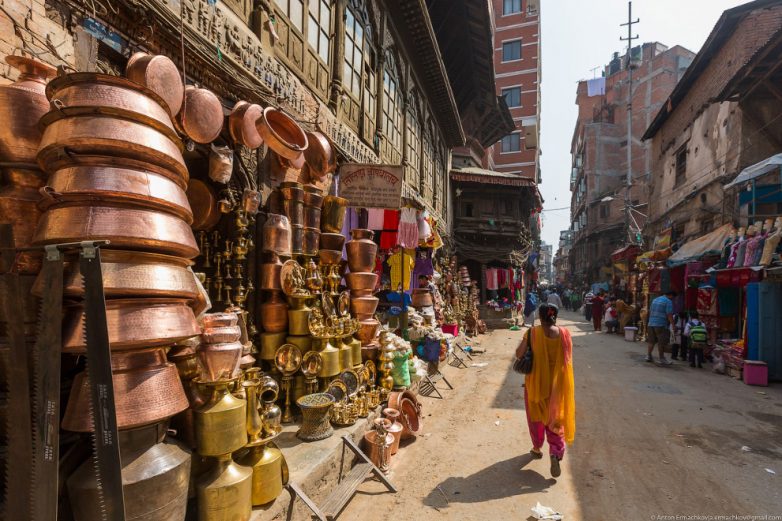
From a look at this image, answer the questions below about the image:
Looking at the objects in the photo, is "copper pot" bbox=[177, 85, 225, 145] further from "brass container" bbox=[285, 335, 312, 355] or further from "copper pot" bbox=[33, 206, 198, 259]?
"brass container" bbox=[285, 335, 312, 355]

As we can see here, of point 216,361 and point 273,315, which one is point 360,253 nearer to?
point 273,315

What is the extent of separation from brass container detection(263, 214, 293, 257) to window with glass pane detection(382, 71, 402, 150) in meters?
5.69

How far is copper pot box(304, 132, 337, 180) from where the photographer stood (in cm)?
→ 510

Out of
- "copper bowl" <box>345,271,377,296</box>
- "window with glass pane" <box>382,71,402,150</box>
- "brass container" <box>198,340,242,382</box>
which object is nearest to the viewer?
"brass container" <box>198,340,242,382</box>

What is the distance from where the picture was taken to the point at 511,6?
1382 inches

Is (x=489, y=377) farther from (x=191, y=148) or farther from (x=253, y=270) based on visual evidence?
(x=191, y=148)

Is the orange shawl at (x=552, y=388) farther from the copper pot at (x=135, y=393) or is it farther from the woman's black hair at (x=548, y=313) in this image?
the copper pot at (x=135, y=393)

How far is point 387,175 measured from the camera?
5.96 metres

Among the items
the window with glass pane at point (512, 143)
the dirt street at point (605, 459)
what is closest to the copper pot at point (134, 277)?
the dirt street at point (605, 459)

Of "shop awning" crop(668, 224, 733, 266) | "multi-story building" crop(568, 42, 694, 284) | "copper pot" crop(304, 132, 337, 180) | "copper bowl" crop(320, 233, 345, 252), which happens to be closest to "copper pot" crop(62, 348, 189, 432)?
"copper bowl" crop(320, 233, 345, 252)

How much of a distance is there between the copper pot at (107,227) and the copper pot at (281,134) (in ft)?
7.53

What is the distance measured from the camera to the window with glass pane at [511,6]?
1372 inches

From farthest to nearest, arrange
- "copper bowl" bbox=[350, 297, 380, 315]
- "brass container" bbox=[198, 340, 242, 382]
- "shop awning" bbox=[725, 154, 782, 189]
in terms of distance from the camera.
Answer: "shop awning" bbox=[725, 154, 782, 189]
"copper bowl" bbox=[350, 297, 380, 315]
"brass container" bbox=[198, 340, 242, 382]

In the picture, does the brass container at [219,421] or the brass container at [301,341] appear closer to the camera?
the brass container at [219,421]
